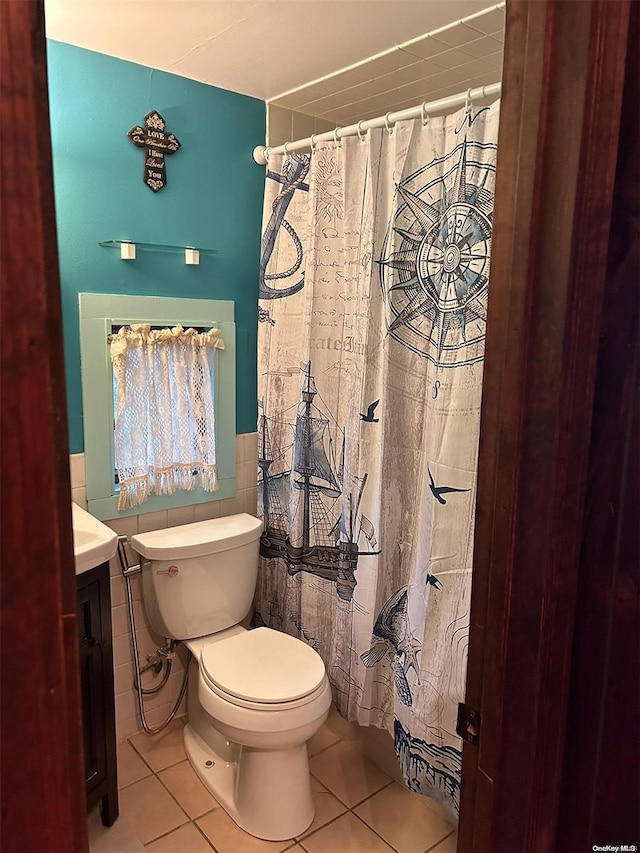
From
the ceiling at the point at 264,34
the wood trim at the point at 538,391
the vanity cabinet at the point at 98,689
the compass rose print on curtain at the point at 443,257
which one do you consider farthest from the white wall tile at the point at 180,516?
the wood trim at the point at 538,391

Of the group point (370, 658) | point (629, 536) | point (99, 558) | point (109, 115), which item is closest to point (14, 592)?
point (629, 536)

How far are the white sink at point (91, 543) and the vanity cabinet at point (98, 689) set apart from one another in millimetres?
59

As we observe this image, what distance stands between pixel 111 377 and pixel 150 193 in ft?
2.02

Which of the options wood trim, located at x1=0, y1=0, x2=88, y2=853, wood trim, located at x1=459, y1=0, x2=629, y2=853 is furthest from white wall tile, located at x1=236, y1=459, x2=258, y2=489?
wood trim, located at x1=0, y1=0, x2=88, y2=853

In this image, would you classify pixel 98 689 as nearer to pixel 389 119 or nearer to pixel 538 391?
pixel 538 391

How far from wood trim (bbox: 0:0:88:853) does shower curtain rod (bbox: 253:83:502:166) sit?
110cm

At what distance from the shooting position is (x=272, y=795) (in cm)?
193

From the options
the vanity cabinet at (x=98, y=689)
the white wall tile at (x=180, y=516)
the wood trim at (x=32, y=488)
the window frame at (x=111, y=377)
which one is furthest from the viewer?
the white wall tile at (x=180, y=516)

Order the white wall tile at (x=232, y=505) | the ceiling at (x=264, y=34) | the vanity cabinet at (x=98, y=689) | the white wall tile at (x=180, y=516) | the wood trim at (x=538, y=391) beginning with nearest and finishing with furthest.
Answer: the wood trim at (x=538, y=391)
the ceiling at (x=264, y=34)
the vanity cabinet at (x=98, y=689)
the white wall tile at (x=180, y=516)
the white wall tile at (x=232, y=505)

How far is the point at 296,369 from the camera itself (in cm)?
229

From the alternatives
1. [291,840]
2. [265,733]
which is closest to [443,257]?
[265,733]

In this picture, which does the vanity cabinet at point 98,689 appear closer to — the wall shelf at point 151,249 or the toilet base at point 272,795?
the toilet base at point 272,795

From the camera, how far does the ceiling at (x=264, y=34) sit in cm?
163

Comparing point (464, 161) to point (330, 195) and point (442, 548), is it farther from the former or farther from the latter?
point (442, 548)
